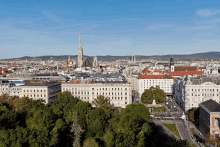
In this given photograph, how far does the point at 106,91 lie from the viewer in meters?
85.9

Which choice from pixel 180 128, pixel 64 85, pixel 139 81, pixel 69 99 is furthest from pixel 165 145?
pixel 139 81

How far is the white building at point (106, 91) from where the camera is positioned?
85.4 metres

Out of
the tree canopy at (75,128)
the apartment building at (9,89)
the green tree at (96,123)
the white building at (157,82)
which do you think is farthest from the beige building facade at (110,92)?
the white building at (157,82)

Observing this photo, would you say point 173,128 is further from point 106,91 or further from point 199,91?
point 106,91

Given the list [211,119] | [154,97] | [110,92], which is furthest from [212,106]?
[154,97]

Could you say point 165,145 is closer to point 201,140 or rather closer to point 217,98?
point 201,140

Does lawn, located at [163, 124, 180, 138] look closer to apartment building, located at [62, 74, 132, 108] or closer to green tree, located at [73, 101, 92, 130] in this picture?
green tree, located at [73, 101, 92, 130]

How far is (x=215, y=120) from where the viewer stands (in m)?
53.5

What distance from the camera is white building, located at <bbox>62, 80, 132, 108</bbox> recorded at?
8538 cm

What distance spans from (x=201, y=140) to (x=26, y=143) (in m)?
37.2

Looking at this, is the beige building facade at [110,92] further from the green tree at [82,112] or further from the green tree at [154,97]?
the green tree at [82,112]

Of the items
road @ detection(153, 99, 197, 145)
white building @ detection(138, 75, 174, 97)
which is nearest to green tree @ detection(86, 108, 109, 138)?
road @ detection(153, 99, 197, 145)

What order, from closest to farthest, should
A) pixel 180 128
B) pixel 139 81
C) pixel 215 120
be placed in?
pixel 215 120, pixel 180 128, pixel 139 81

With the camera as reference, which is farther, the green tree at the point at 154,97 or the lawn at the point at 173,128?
the green tree at the point at 154,97
